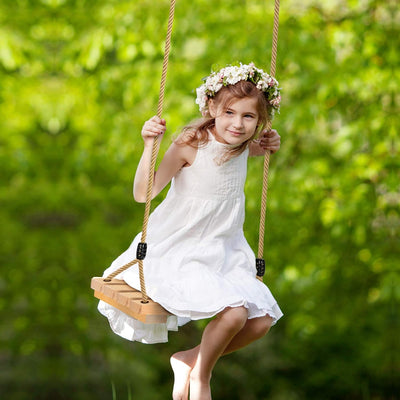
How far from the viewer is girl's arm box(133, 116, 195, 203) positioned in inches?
92.9

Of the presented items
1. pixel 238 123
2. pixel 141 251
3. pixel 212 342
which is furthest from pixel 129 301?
pixel 238 123

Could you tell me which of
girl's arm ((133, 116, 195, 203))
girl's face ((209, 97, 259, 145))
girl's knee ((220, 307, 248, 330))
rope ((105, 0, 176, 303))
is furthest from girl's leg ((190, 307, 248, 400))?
girl's face ((209, 97, 259, 145))

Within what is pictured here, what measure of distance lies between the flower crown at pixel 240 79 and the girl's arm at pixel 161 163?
0.23 meters

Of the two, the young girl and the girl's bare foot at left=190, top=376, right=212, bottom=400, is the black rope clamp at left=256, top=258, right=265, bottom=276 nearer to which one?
the young girl

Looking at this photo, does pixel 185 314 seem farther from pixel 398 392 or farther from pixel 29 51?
pixel 398 392

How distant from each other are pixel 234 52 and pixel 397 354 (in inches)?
106

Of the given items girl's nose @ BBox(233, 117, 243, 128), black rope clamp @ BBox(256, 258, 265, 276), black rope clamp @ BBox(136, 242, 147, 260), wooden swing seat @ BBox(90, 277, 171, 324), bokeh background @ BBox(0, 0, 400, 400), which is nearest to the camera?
wooden swing seat @ BBox(90, 277, 171, 324)

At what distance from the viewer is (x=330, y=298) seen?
197 inches

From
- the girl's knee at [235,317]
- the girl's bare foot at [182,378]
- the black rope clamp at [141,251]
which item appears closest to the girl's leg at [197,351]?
the girl's bare foot at [182,378]

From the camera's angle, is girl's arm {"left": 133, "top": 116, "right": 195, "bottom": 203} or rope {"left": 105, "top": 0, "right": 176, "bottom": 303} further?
girl's arm {"left": 133, "top": 116, "right": 195, "bottom": 203}

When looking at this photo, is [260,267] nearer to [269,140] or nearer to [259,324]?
[259,324]

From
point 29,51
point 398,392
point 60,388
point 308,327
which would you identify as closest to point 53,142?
point 29,51

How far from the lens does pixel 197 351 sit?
2510mm

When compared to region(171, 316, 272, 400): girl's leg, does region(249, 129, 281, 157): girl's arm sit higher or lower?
higher
